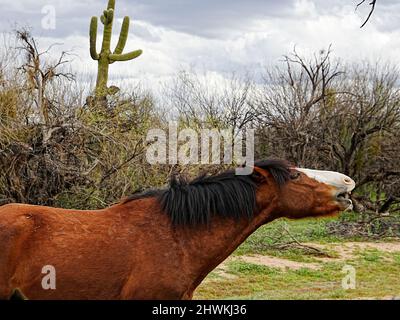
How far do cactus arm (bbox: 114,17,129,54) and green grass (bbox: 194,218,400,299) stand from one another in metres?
9.41

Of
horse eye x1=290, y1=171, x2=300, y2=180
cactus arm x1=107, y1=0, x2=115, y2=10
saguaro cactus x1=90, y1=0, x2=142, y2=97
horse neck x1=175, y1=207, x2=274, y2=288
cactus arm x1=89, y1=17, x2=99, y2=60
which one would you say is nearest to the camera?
horse neck x1=175, y1=207, x2=274, y2=288

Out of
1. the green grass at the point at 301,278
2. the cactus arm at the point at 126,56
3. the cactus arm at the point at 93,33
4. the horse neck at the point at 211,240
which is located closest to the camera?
the horse neck at the point at 211,240

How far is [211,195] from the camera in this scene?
4.95 m

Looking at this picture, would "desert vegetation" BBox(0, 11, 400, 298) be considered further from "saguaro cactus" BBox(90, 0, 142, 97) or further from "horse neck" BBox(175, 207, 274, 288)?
"horse neck" BBox(175, 207, 274, 288)

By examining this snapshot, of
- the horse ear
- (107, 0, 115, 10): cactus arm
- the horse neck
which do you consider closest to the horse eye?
the horse ear

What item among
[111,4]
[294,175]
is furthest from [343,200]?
[111,4]

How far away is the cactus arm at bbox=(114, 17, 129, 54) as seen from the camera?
68.5ft

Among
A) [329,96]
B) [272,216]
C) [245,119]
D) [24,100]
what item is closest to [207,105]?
[245,119]

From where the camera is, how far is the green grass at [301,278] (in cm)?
996

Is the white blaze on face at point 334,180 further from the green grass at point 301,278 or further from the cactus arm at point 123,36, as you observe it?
the cactus arm at point 123,36

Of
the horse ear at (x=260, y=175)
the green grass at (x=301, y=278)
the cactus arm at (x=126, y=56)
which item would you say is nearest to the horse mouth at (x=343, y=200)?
the horse ear at (x=260, y=175)

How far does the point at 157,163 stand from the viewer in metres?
14.6

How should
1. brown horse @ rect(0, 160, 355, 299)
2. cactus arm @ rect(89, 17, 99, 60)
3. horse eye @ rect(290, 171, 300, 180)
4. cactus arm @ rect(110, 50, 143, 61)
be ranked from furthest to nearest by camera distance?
cactus arm @ rect(110, 50, 143, 61)
cactus arm @ rect(89, 17, 99, 60)
horse eye @ rect(290, 171, 300, 180)
brown horse @ rect(0, 160, 355, 299)

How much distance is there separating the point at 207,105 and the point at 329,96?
6.33m
